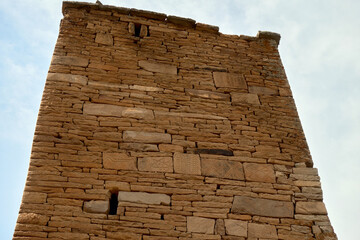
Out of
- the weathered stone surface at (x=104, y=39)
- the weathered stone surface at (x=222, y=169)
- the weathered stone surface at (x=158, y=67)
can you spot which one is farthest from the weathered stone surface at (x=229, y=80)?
the weathered stone surface at (x=104, y=39)

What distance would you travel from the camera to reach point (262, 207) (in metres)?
4.50

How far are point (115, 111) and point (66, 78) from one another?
2.46 feet

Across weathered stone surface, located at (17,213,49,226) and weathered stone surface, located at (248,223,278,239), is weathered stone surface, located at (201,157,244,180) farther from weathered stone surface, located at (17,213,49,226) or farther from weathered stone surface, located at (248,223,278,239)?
weathered stone surface, located at (17,213,49,226)

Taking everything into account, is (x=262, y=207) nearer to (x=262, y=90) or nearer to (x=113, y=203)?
(x=113, y=203)

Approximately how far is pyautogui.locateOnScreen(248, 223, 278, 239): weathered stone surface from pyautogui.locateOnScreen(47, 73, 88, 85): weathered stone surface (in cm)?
254

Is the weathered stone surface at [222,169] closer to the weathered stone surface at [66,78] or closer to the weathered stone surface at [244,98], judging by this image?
the weathered stone surface at [244,98]

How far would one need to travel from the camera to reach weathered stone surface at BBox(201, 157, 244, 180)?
466 centimetres

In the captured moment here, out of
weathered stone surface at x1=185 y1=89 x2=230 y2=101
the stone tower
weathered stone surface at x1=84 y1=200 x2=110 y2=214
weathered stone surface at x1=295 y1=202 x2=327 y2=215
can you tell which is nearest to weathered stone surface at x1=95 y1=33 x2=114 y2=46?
the stone tower

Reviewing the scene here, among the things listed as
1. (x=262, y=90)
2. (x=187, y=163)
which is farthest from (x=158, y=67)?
(x=187, y=163)

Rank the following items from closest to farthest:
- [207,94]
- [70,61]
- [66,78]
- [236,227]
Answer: [236,227] → [66,78] → [70,61] → [207,94]

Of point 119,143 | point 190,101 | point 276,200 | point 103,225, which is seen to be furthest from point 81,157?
point 276,200

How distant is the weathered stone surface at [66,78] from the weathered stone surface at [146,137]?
922 millimetres

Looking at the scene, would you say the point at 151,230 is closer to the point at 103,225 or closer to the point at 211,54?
the point at 103,225

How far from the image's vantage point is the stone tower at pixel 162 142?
417 centimetres
